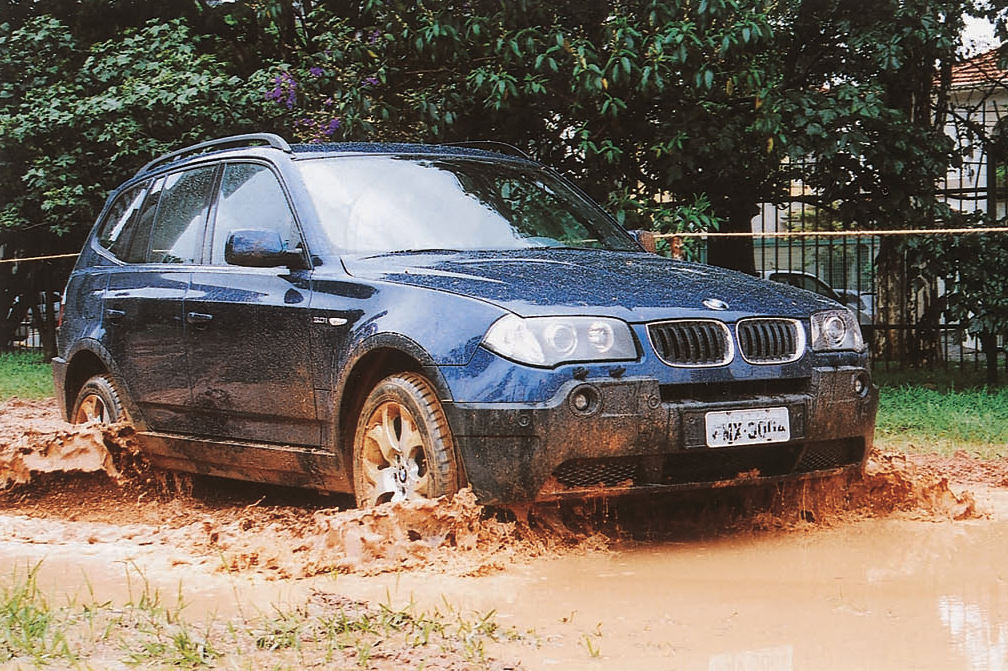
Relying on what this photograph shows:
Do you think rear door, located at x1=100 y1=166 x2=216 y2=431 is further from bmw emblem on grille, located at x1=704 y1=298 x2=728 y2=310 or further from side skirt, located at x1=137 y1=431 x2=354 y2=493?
bmw emblem on grille, located at x1=704 y1=298 x2=728 y2=310

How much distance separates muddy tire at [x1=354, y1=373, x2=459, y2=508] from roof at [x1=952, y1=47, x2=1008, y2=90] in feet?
28.4

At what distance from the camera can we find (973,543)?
5.60 meters

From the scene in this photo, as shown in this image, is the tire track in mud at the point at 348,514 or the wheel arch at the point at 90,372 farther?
the wheel arch at the point at 90,372

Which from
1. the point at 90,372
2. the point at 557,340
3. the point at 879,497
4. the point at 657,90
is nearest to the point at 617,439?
the point at 557,340

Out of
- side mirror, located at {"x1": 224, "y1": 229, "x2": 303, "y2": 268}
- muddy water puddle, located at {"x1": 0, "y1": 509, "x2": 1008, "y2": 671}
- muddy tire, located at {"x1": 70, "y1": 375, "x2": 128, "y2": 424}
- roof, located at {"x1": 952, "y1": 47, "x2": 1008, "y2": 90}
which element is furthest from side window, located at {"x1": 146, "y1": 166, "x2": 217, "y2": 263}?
roof, located at {"x1": 952, "y1": 47, "x2": 1008, "y2": 90}

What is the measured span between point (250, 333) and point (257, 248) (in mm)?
462

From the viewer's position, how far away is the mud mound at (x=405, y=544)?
5105 mm

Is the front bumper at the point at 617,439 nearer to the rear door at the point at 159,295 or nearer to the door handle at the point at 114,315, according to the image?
the rear door at the point at 159,295

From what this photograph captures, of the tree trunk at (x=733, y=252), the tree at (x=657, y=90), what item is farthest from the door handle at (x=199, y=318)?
the tree trunk at (x=733, y=252)

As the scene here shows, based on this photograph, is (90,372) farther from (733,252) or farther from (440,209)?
(733,252)

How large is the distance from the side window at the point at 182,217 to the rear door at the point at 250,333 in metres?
0.14

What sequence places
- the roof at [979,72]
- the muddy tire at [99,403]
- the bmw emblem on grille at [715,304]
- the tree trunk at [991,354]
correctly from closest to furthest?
the bmw emblem on grille at [715,304]
the muddy tire at [99,403]
the roof at [979,72]
the tree trunk at [991,354]

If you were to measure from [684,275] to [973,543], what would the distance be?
1586 millimetres

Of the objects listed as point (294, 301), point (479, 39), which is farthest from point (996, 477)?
point (479, 39)
